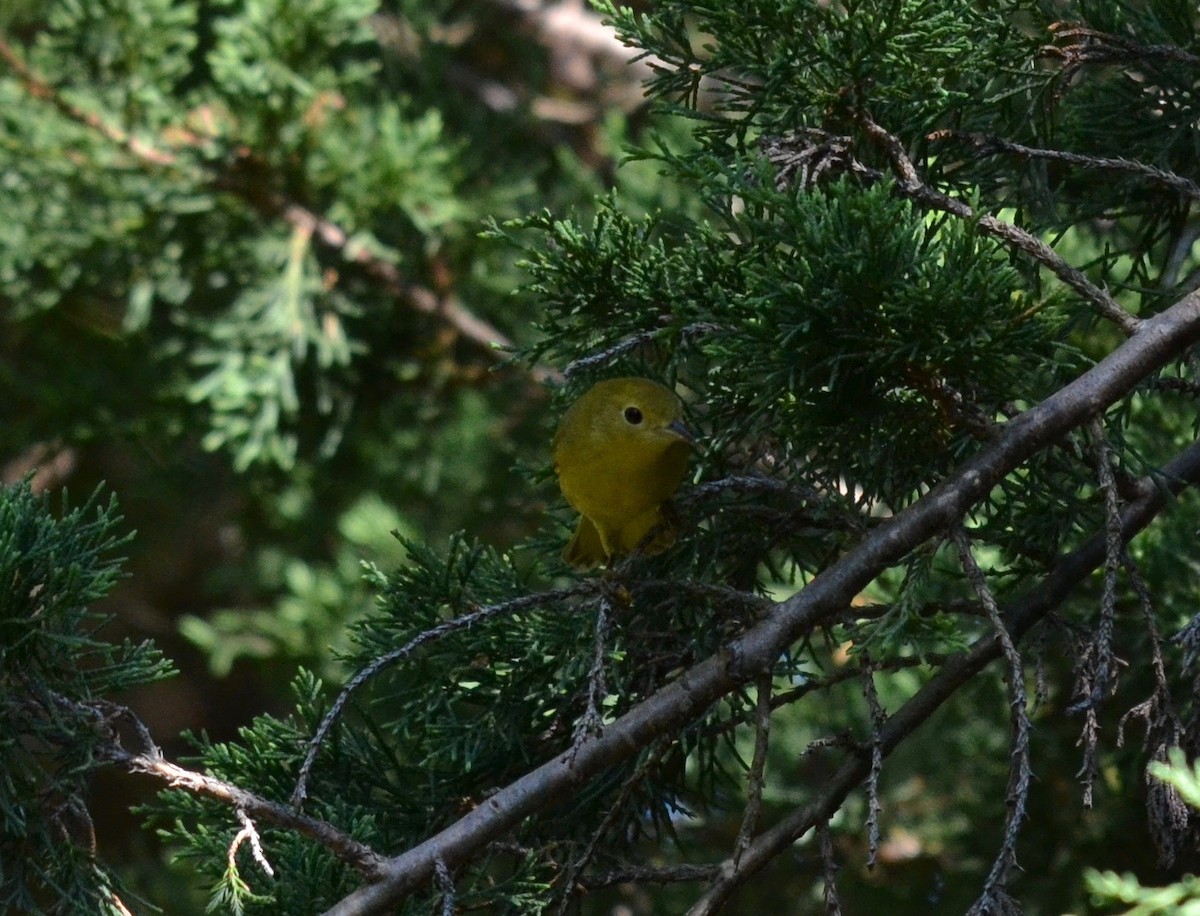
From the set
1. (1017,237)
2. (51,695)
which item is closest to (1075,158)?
(1017,237)

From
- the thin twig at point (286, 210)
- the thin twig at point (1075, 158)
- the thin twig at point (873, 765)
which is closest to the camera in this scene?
the thin twig at point (873, 765)

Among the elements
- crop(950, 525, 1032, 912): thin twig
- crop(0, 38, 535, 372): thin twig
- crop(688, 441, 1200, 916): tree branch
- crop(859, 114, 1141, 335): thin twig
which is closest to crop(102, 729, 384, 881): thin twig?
crop(688, 441, 1200, 916): tree branch

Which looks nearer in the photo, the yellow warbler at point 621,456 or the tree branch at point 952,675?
the tree branch at point 952,675

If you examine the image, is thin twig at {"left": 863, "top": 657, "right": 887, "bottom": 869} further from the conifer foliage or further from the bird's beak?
the bird's beak

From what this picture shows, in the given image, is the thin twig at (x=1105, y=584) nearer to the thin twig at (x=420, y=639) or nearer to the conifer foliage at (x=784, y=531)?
the conifer foliage at (x=784, y=531)

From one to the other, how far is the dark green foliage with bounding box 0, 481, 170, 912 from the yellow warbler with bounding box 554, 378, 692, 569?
45.6 inches

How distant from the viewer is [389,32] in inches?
240

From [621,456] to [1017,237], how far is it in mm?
1138

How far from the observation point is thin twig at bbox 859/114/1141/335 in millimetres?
2154

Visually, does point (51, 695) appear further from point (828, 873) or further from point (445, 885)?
→ point (828, 873)

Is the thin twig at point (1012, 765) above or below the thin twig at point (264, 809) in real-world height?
above

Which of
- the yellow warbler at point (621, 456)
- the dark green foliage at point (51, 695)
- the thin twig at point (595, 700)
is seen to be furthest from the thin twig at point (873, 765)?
the dark green foliage at point (51, 695)

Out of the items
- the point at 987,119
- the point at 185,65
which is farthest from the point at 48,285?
the point at 987,119

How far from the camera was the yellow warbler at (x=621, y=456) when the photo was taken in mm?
2951
